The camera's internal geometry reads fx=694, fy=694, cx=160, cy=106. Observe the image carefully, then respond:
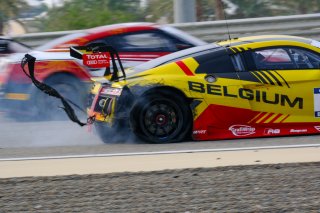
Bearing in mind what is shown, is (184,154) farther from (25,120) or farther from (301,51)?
(25,120)

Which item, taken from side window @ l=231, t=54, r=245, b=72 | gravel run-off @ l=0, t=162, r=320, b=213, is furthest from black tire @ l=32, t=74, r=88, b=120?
gravel run-off @ l=0, t=162, r=320, b=213

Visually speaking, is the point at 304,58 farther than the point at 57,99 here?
No

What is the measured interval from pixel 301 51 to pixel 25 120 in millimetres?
4804

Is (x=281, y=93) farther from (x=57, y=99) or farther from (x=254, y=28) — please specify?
(x=254, y=28)

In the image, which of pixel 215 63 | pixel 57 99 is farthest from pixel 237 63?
pixel 57 99

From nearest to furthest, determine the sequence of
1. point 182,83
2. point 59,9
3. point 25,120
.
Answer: point 182,83, point 25,120, point 59,9

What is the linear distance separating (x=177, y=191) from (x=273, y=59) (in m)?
3.50

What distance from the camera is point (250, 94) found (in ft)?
28.1

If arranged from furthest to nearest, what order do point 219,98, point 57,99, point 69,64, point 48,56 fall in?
1. point 48,56
2. point 69,64
3. point 57,99
4. point 219,98

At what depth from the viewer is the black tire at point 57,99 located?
1112 centimetres

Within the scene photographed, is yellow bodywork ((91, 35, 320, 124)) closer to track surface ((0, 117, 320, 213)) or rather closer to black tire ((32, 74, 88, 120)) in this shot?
track surface ((0, 117, 320, 213))

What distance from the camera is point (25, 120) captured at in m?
11.4

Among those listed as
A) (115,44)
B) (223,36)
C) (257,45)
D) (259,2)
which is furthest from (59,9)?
(257,45)

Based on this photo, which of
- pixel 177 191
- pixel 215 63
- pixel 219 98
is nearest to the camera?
pixel 177 191
